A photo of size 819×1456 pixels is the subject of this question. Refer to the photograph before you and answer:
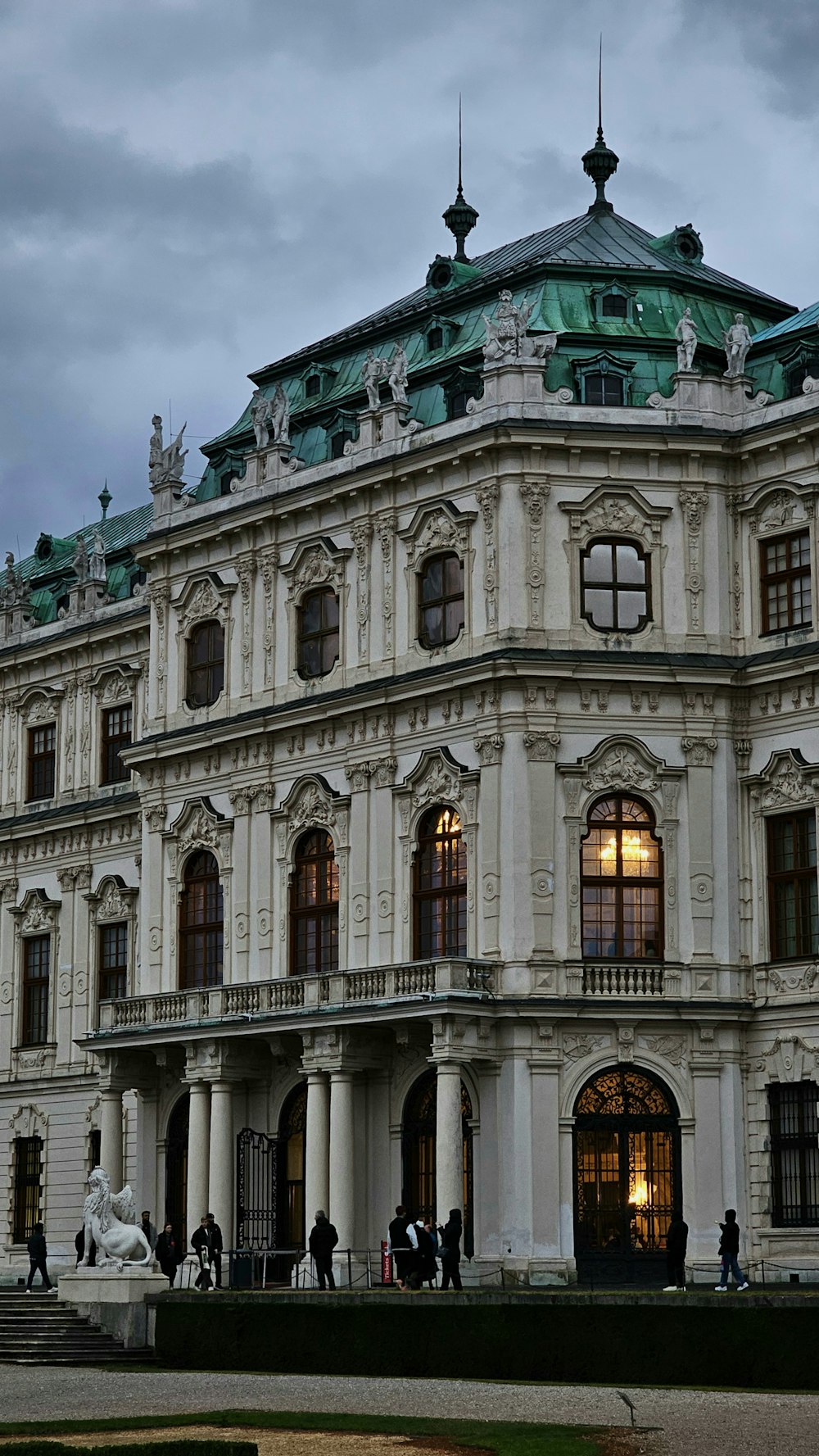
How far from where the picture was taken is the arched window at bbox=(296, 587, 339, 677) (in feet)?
167

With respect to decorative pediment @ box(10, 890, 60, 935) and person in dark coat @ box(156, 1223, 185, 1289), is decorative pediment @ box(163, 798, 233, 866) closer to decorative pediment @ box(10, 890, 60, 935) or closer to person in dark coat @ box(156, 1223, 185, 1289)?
person in dark coat @ box(156, 1223, 185, 1289)

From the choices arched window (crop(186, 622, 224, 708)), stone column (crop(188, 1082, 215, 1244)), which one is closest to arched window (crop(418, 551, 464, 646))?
arched window (crop(186, 622, 224, 708))

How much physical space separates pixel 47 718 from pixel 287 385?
A: 12.7 m

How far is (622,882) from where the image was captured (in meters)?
46.2

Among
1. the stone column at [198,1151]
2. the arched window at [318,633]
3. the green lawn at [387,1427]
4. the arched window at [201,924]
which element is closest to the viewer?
the green lawn at [387,1427]

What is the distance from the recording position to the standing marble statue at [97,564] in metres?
62.8

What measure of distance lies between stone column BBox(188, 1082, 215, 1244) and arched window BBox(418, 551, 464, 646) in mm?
10836

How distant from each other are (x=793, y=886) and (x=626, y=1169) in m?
6.42

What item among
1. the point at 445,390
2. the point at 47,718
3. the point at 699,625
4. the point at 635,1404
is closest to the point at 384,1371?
the point at 635,1404

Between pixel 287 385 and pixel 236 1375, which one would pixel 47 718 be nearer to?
pixel 287 385

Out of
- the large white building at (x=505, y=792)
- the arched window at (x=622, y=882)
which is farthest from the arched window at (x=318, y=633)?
the arched window at (x=622, y=882)

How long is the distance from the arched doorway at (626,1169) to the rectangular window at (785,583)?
944 cm

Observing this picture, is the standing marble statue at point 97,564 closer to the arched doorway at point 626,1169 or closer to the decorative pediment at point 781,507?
the decorative pediment at point 781,507

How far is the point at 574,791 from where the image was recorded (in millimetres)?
46312
